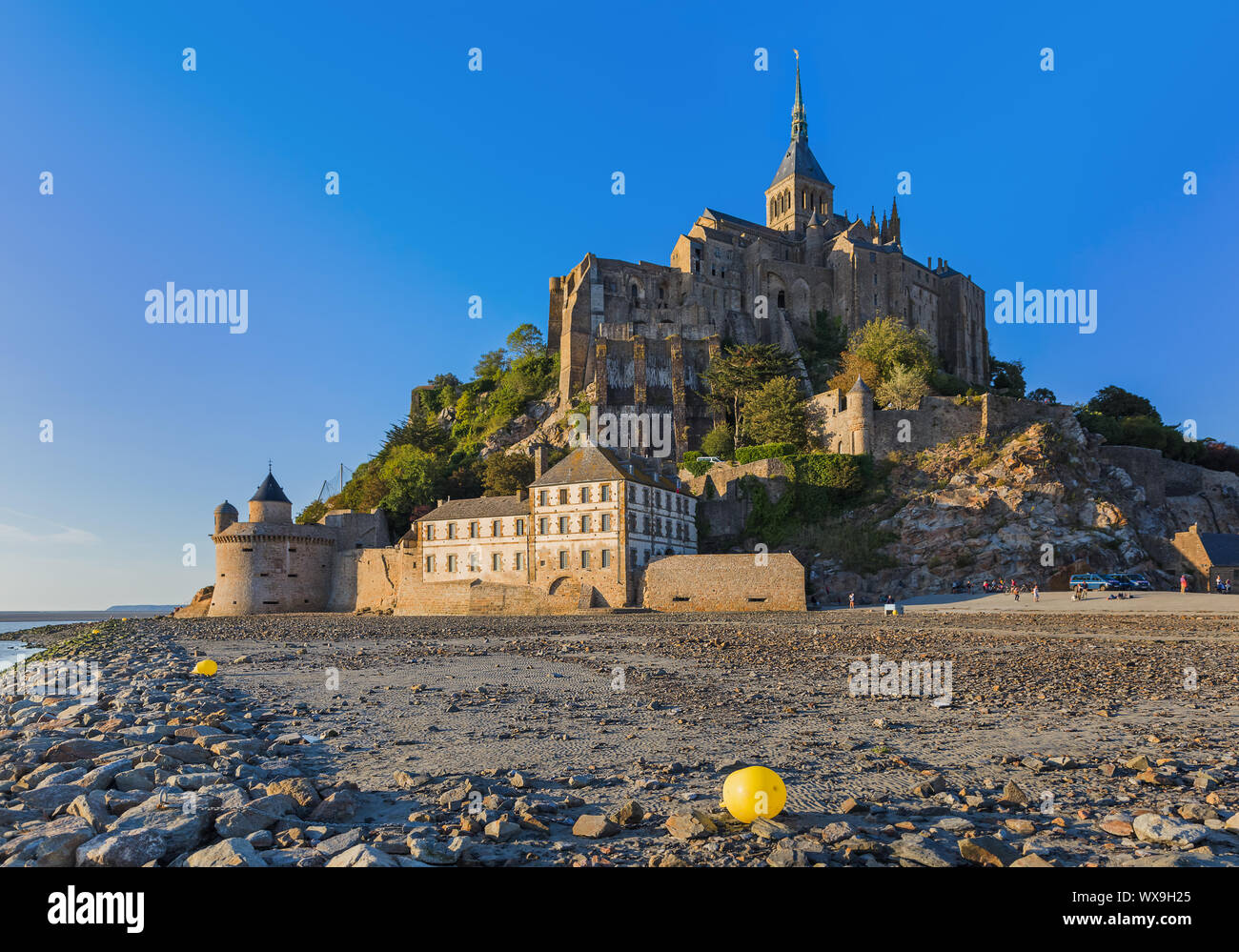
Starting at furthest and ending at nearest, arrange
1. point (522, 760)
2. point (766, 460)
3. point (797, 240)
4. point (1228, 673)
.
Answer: point (797, 240) < point (766, 460) < point (1228, 673) < point (522, 760)

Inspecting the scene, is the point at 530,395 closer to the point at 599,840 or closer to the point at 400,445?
the point at 400,445

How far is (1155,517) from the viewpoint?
5159 cm

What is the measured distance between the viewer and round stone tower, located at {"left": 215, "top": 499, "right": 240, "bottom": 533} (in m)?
56.2

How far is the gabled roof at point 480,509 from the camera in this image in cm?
4809

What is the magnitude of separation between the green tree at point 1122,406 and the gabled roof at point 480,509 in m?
51.2

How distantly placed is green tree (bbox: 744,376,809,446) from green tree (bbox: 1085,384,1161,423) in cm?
2933

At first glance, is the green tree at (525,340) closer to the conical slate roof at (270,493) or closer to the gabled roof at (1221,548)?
the conical slate roof at (270,493)

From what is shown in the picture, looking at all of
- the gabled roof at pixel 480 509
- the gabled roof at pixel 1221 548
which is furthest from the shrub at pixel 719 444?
the gabled roof at pixel 1221 548

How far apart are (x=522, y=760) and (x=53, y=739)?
18.8ft

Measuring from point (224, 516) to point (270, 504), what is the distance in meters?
5.91

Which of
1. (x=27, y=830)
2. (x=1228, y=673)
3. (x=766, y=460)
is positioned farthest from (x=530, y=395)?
(x=27, y=830)

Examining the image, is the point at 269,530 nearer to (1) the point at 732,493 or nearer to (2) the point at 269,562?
(2) the point at 269,562

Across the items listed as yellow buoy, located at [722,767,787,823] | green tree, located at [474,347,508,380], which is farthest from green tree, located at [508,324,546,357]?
yellow buoy, located at [722,767,787,823]
